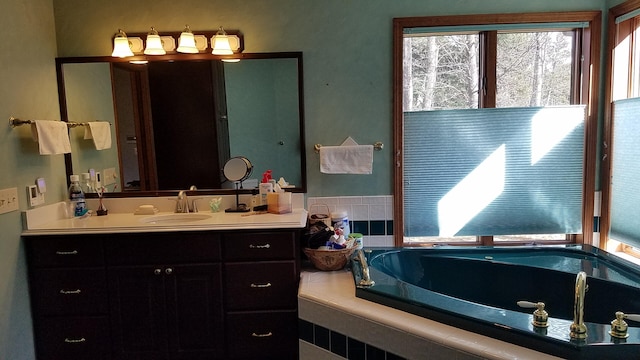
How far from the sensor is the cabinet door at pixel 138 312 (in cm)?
230

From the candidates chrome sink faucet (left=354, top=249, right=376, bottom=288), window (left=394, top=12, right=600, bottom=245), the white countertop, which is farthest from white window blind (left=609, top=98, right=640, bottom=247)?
the white countertop

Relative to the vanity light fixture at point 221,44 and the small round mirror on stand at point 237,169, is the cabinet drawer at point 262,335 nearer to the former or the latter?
Answer: the small round mirror on stand at point 237,169

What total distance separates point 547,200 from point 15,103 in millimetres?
3225

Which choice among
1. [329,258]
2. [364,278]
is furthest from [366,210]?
[364,278]

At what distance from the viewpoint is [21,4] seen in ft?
7.67

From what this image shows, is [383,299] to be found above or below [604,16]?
below

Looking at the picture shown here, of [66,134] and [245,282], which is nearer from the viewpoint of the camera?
[245,282]

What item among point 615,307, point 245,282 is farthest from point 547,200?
point 245,282

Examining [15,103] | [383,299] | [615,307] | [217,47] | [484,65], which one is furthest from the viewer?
[484,65]

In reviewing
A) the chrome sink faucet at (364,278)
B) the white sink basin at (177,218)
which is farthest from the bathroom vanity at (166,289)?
the chrome sink faucet at (364,278)

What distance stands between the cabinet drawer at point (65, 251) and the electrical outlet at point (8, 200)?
197 millimetres

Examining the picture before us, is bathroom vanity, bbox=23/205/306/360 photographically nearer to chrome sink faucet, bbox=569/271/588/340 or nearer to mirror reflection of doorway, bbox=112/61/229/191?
mirror reflection of doorway, bbox=112/61/229/191

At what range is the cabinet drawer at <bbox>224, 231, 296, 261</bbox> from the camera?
2287 mm

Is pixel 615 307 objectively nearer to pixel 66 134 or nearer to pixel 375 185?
pixel 375 185
